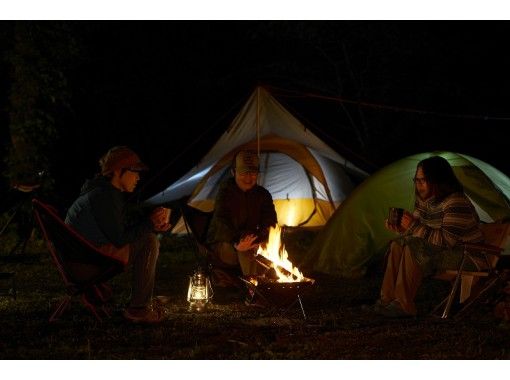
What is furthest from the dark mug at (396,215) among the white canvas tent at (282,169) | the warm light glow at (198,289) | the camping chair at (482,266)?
the white canvas tent at (282,169)

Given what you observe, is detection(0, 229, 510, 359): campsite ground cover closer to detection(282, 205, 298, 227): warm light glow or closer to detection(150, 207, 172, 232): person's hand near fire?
detection(150, 207, 172, 232): person's hand near fire

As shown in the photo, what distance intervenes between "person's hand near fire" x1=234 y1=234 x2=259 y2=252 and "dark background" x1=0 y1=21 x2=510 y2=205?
758 cm

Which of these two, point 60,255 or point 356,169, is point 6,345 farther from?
point 356,169

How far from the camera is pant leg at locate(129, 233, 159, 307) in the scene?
452 centimetres

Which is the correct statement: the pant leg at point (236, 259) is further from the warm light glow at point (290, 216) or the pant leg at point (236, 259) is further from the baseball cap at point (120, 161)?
the warm light glow at point (290, 216)

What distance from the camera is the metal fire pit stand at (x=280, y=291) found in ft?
14.8

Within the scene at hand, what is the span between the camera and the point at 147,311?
453 cm

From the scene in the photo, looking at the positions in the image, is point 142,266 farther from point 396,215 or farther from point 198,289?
point 396,215

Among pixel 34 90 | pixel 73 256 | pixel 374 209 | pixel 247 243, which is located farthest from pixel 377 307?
pixel 34 90

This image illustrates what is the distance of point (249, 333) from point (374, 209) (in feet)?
9.17

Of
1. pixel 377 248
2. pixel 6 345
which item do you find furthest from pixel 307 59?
pixel 6 345

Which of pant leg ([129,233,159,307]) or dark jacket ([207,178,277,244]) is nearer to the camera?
pant leg ([129,233,159,307])

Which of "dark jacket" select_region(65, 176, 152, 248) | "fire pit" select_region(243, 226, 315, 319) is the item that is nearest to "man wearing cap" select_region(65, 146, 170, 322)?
"dark jacket" select_region(65, 176, 152, 248)

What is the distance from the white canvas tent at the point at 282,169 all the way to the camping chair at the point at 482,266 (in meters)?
3.98
